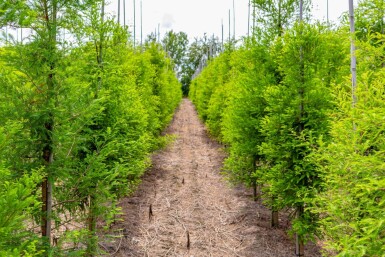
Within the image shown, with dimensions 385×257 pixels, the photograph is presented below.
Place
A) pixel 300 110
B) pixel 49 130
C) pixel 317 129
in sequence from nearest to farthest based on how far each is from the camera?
pixel 49 130 < pixel 317 129 < pixel 300 110

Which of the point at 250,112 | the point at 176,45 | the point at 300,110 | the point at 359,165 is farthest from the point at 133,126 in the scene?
the point at 176,45

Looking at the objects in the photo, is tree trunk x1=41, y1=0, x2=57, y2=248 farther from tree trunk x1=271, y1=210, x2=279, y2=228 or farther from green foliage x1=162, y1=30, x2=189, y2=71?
green foliage x1=162, y1=30, x2=189, y2=71

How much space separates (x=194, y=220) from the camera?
10.4 meters

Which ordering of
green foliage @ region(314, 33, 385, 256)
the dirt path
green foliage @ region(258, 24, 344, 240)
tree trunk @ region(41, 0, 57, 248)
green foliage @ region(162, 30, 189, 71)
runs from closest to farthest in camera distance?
green foliage @ region(314, 33, 385, 256) < tree trunk @ region(41, 0, 57, 248) < green foliage @ region(258, 24, 344, 240) < the dirt path < green foliage @ region(162, 30, 189, 71)

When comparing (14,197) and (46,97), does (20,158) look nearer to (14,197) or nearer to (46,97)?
(46,97)

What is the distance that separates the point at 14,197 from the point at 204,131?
24.9 metres

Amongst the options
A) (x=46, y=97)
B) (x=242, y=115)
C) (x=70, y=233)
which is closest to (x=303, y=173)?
(x=242, y=115)

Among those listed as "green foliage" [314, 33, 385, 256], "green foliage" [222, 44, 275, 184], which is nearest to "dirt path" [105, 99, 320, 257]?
Result: "green foliage" [222, 44, 275, 184]

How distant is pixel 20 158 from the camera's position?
15.3ft

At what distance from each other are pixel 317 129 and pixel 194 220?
16.7 feet

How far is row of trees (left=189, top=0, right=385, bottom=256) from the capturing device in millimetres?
3928

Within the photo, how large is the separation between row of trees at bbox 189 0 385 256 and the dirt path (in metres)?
0.96

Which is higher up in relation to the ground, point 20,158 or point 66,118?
point 66,118

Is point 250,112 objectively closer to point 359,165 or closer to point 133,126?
point 133,126
